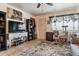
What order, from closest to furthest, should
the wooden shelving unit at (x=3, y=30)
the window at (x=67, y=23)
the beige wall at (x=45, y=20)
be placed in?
the window at (x=67, y=23) → the beige wall at (x=45, y=20) → the wooden shelving unit at (x=3, y=30)

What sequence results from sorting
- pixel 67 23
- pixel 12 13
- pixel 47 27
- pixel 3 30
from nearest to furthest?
pixel 67 23, pixel 47 27, pixel 12 13, pixel 3 30

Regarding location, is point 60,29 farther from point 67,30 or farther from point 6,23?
point 6,23

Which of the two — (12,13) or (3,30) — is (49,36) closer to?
(12,13)

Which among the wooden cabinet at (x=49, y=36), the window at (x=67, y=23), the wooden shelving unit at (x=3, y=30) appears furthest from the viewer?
the wooden shelving unit at (x=3, y=30)

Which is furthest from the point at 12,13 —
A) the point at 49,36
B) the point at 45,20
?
the point at 49,36

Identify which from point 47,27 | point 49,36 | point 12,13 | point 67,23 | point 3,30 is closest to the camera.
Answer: point 67,23

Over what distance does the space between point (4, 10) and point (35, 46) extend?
1.53 metres

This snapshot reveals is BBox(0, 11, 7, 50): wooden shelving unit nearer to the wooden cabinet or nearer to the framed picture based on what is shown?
the framed picture

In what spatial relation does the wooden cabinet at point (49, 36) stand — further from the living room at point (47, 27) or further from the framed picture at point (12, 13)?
the framed picture at point (12, 13)

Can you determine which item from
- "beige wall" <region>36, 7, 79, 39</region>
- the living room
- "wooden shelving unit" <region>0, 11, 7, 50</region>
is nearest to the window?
the living room

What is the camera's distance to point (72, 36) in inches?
101

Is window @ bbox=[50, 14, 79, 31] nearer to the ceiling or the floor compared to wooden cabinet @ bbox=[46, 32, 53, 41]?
nearer to the ceiling

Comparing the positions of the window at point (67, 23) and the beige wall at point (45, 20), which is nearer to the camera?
the window at point (67, 23)

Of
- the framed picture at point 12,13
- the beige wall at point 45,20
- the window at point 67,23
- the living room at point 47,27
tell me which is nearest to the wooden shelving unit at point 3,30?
the living room at point 47,27
